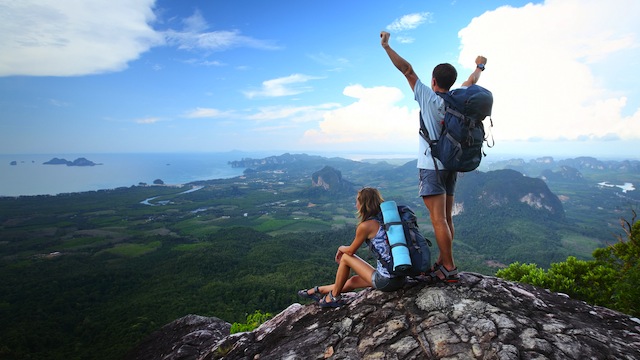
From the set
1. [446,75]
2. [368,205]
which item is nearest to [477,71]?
[446,75]

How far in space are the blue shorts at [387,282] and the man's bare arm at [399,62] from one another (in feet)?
9.91

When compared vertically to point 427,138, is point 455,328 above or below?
below

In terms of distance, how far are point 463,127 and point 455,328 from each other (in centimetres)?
275

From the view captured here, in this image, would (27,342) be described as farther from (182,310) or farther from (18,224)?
(18,224)

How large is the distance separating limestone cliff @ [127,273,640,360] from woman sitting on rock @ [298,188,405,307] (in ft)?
1.00

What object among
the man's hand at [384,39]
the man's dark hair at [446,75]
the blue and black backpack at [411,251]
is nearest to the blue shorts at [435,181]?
the blue and black backpack at [411,251]

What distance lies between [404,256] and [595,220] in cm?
15845

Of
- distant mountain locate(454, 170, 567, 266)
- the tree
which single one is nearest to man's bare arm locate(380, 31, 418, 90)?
the tree

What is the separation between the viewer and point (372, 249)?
4.53m

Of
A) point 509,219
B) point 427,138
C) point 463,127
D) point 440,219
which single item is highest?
point 463,127

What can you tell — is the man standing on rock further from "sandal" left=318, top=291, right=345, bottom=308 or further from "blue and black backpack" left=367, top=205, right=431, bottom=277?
"sandal" left=318, top=291, right=345, bottom=308

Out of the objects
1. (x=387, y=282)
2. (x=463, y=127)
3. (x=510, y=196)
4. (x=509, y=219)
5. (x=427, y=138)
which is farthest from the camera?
(x=510, y=196)

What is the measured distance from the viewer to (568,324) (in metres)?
3.92

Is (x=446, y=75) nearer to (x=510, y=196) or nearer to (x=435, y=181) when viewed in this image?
(x=435, y=181)
